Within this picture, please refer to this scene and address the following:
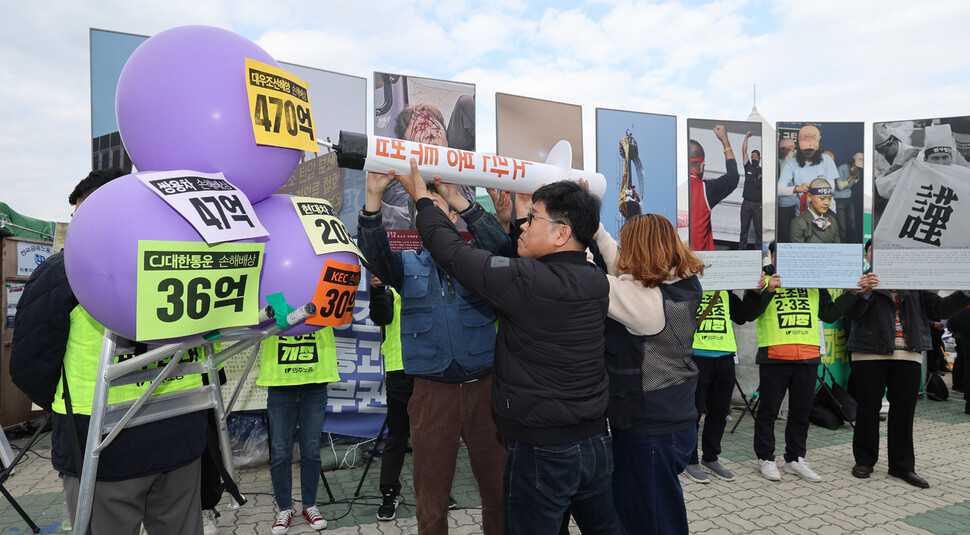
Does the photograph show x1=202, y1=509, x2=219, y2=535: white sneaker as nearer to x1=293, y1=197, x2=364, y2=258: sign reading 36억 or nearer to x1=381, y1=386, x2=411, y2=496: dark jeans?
x1=381, y1=386, x2=411, y2=496: dark jeans

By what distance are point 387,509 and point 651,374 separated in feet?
8.30

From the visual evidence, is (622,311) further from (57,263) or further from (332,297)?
(57,263)

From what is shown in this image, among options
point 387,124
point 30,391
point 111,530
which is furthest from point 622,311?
point 387,124

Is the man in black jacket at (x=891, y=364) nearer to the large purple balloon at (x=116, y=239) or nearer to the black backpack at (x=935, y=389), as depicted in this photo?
the black backpack at (x=935, y=389)

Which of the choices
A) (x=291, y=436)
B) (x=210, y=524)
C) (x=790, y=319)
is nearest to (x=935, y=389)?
(x=790, y=319)

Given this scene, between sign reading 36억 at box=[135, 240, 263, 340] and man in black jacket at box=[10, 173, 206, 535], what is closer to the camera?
sign reading 36억 at box=[135, 240, 263, 340]

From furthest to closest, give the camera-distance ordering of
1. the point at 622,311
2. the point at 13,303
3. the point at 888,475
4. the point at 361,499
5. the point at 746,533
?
1. the point at 13,303
2. the point at 888,475
3. the point at 361,499
4. the point at 746,533
5. the point at 622,311

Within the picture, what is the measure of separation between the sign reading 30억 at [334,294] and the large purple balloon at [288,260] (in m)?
0.02

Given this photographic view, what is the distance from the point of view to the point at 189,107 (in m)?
1.62

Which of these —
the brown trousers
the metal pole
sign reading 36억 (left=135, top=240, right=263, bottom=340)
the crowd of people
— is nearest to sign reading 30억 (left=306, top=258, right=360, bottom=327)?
sign reading 36억 (left=135, top=240, right=263, bottom=340)

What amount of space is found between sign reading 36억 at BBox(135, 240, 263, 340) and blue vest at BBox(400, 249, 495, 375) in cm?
129

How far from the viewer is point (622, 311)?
2.45m

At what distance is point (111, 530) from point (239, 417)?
11.4 feet

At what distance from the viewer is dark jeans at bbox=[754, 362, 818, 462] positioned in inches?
198
